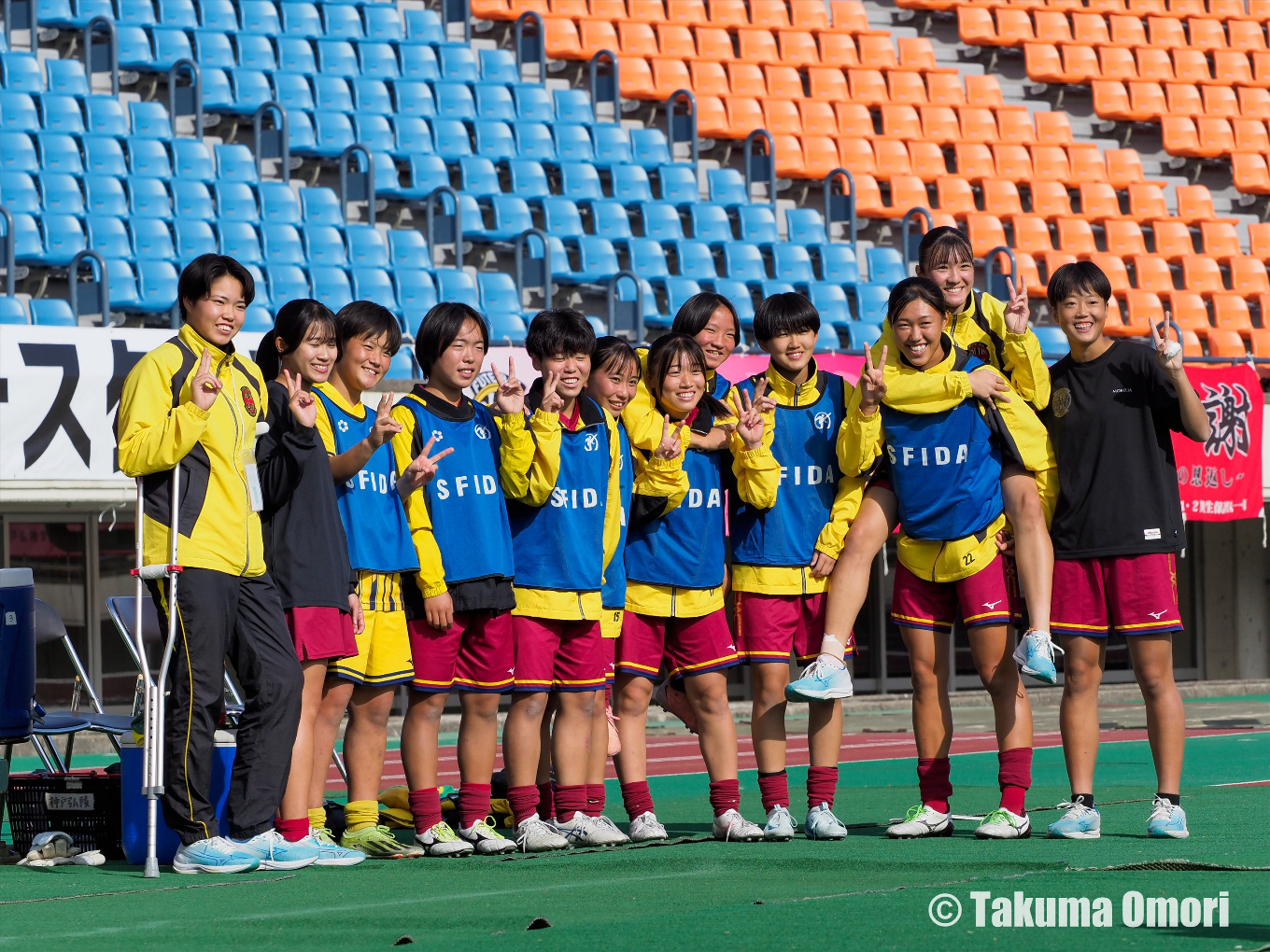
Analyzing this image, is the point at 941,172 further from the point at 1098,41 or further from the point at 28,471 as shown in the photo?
the point at 28,471

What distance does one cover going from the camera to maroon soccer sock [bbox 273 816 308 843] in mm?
6041

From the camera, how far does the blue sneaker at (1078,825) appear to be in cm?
628

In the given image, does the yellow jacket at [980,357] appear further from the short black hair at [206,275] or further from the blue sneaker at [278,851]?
the blue sneaker at [278,851]

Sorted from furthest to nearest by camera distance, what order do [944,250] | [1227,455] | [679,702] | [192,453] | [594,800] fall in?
[1227,455], [679,702], [944,250], [594,800], [192,453]

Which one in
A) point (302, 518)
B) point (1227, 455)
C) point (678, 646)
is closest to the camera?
point (302, 518)

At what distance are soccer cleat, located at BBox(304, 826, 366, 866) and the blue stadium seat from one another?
32.7 ft

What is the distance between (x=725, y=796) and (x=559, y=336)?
183cm

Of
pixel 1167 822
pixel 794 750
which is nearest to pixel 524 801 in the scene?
pixel 1167 822

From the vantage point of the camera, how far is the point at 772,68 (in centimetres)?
2036

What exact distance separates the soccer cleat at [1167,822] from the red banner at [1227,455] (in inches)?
415

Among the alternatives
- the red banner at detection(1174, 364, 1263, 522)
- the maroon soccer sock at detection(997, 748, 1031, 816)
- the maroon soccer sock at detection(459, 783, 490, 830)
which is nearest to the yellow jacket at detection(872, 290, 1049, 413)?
the maroon soccer sock at detection(997, 748, 1031, 816)

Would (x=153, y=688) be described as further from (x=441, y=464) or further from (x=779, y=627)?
(x=779, y=627)

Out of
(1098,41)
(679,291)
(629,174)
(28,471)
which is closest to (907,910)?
(28,471)

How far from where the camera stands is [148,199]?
49.5 feet
